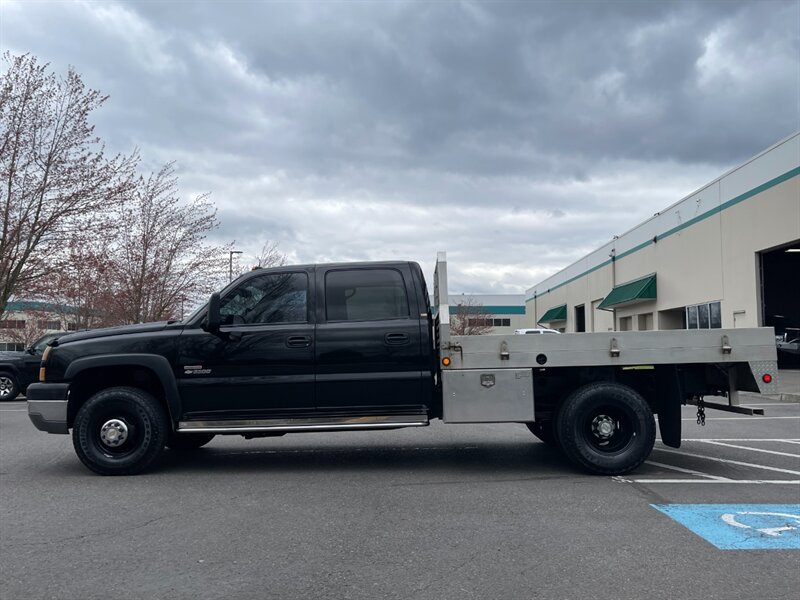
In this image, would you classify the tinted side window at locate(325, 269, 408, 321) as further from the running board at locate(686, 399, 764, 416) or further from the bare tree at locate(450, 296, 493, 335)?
the bare tree at locate(450, 296, 493, 335)

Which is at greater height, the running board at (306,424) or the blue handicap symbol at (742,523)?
the running board at (306,424)

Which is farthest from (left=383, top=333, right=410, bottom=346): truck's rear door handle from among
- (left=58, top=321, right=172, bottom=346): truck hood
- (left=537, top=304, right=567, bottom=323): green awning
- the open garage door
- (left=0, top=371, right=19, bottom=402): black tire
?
(left=537, top=304, right=567, bottom=323): green awning

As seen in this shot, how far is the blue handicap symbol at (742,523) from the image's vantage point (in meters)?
5.34

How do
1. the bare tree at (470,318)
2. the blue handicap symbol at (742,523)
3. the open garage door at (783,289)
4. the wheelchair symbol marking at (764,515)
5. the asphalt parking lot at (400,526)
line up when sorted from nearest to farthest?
the asphalt parking lot at (400,526) → the blue handicap symbol at (742,523) → the wheelchair symbol marking at (764,515) → the open garage door at (783,289) → the bare tree at (470,318)

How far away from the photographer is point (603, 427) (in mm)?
7816

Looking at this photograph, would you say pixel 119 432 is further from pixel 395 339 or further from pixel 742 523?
pixel 742 523

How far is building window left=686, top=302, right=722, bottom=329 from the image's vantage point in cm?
2648

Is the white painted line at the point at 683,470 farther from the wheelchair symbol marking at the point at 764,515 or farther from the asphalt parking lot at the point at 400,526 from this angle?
the wheelchair symbol marking at the point at 764,515

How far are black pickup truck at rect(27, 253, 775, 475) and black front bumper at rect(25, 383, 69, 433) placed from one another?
0.04 ft

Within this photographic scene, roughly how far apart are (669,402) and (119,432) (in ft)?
19.5

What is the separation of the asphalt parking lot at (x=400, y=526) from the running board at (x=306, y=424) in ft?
1.69

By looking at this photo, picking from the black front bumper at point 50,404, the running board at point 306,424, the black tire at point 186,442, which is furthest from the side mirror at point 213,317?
the black tire at point 186,442

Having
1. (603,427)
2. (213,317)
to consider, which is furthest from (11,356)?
(603,427)

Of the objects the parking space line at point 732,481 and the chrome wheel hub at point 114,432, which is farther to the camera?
the chrome wheel hub at point 114,432
